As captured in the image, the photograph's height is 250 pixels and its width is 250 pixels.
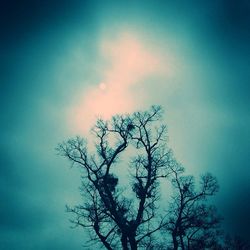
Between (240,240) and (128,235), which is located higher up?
(240,240)

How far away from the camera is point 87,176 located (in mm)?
18797

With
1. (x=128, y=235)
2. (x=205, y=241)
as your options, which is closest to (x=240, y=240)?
(x=205, y=241)

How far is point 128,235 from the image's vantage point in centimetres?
1694

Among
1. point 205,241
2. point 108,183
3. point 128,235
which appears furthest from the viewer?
point 205,241

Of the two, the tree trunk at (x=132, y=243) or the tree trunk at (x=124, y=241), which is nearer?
the tree trunk at (x=132, y=243)

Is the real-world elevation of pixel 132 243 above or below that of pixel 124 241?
below

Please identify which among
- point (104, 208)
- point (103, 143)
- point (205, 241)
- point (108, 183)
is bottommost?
point (205, 241)

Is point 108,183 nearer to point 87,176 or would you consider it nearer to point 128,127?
point 87,176

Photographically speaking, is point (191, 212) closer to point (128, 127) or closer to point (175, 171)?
point (175, 171)

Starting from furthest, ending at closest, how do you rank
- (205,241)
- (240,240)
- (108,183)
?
1. (240,240)
2. (205,241)
3. (108,183)

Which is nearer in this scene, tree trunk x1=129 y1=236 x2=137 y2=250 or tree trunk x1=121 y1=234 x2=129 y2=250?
tree trunk x1=129 y1=236 x2=137 y2=250

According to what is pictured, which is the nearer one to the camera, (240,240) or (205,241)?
(205,241)

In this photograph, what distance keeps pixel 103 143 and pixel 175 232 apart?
740 cm

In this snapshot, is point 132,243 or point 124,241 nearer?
point 132,243
